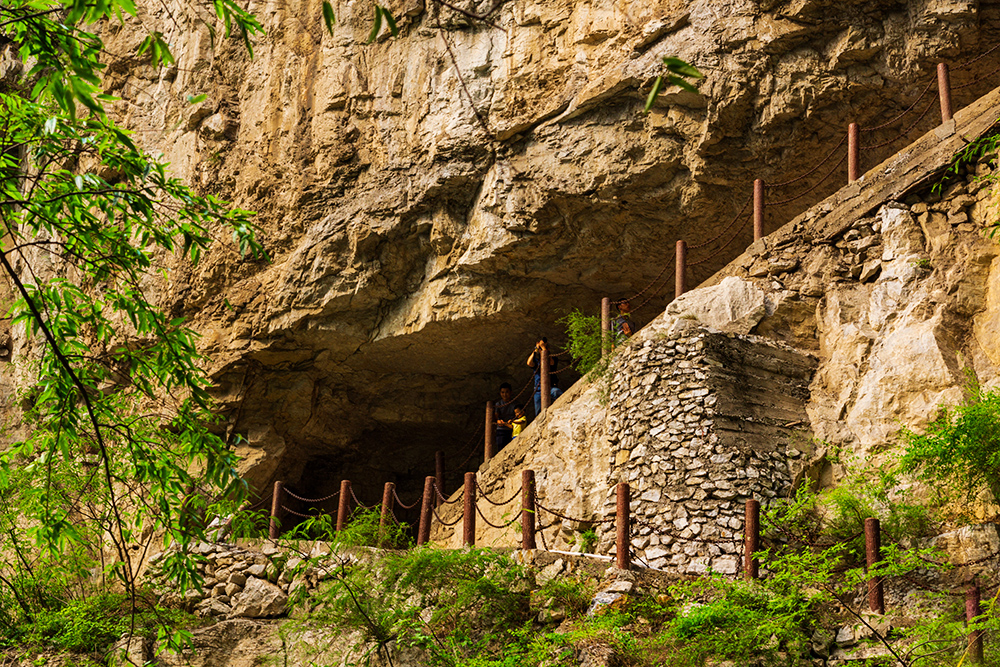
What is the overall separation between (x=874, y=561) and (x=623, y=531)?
7.05 feet

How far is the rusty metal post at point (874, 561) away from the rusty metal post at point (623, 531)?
6.71 ft

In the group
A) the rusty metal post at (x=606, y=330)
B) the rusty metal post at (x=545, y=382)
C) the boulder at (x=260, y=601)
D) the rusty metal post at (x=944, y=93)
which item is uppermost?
the rusty metal post at (x=944, y=93)

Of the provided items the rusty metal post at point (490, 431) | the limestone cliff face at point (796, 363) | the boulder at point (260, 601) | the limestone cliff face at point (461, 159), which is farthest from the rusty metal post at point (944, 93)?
the boulder at point (260, 601)

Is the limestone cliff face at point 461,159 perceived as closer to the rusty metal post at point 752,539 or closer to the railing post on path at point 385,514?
the railing post on path at point 385,514

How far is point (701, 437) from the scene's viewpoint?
9.15m

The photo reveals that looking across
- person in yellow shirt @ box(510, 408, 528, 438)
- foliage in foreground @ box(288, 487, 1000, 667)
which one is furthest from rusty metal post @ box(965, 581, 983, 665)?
person in yellow shirt @ box(510, 408, 528, 438)

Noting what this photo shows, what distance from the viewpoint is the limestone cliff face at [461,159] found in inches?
459

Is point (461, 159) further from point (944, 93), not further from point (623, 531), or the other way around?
point (623, 531)

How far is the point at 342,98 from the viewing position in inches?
552

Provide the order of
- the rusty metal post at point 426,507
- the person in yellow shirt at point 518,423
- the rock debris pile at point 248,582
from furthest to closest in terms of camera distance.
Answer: the person in yellow shirt at point 518,423, the rusty metal post at point 426,507, the rock debris pile at point 248,582

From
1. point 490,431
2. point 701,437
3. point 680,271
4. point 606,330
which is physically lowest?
point 701,437

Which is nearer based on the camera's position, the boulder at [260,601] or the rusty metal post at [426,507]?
the boulder at [260,601]

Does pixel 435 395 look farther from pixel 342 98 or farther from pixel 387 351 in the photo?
pixel 342 98

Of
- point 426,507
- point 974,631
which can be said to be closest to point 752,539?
point 974,631
